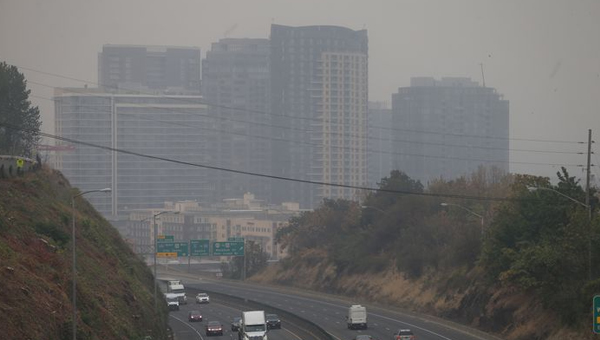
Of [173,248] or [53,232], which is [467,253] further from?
[53,232]

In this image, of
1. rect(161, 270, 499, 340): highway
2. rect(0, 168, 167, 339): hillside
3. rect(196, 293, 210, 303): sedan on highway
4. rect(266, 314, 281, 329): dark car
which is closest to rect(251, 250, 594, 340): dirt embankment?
rect(161, 270, 499, 340): highway

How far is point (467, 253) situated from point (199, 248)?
45.6 meters

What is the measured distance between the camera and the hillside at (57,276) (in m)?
45.1

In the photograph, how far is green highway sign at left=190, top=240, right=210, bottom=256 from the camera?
13571 centimetres

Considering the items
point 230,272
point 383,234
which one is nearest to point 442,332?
point 383,234

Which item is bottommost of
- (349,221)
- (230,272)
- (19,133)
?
(230,272)

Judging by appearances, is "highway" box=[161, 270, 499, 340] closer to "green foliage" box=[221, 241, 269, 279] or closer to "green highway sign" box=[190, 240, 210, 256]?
"green highway sign" box=[190, 240, 210, 256]

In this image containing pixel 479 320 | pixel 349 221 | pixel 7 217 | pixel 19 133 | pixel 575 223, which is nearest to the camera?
pixel 7 217

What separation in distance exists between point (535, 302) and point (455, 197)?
143 feet

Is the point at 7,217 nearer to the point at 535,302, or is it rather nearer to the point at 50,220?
the point at 50,220

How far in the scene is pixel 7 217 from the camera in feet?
192

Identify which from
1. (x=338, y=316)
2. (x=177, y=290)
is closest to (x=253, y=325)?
(x=338, y=316)

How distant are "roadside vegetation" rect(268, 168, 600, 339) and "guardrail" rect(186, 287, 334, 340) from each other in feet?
43.7

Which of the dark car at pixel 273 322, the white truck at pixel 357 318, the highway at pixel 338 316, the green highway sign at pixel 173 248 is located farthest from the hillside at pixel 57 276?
the green highway sign at pixel 173 248
